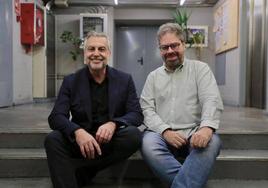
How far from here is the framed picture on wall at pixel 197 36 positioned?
727 centimetres

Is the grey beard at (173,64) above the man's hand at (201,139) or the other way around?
above

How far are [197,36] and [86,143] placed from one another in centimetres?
592

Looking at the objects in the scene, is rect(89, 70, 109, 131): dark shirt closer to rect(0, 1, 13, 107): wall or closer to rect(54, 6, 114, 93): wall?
rect(0, 1, 13, 107): wall

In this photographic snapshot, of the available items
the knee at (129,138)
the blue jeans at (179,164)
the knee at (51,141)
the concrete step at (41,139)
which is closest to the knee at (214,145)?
the blue jeans at (179,164)

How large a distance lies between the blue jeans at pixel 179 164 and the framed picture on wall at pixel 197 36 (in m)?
5.57

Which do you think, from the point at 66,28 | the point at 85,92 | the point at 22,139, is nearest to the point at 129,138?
the point at 85,92

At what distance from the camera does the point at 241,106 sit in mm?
5613

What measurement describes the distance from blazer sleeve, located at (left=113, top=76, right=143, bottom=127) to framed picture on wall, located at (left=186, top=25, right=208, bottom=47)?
537cm

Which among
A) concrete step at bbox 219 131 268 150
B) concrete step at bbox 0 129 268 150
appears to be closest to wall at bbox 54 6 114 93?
concrete step at bbox 0 129 268 150

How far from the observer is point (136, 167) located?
2.23 metres

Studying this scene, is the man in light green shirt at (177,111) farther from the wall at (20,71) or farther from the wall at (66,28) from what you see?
the wall at (66,28)

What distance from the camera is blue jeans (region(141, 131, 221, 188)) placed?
5.61ft

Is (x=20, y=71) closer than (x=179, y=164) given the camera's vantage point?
No

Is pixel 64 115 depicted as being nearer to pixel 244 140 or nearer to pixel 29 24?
pixel 244 140
